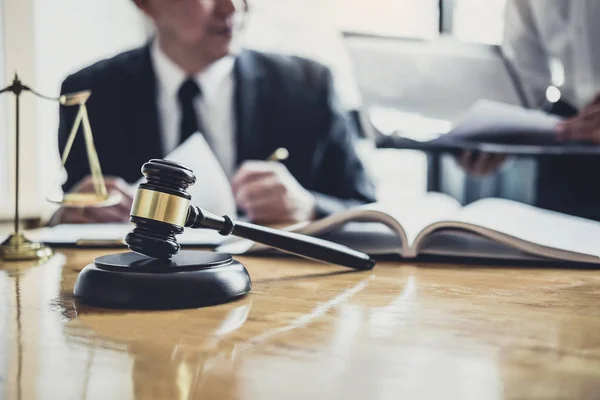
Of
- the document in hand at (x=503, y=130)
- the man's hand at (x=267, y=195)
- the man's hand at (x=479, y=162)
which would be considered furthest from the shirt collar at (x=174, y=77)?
the man's hand at (x=479, y=162)

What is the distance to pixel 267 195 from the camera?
1517 mm

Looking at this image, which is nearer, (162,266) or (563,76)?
(162,266)

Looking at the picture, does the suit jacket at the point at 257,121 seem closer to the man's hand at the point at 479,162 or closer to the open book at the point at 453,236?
the man's hand at the point at 479,162

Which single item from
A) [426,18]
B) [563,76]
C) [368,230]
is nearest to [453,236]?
[368,230]

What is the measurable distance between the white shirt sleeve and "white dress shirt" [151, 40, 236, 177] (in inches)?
44.8

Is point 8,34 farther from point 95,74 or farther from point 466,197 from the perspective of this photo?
point 466,197

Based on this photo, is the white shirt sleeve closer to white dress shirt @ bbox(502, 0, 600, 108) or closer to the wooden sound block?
white dress shirt @ bbox(502, 0, 600, 108)

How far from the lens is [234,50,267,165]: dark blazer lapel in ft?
6.54

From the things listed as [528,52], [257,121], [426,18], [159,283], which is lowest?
[159,283]

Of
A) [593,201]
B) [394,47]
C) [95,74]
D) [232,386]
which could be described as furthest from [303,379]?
[394,47]

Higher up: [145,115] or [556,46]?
[556,46]

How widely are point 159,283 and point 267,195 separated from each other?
3.18ft

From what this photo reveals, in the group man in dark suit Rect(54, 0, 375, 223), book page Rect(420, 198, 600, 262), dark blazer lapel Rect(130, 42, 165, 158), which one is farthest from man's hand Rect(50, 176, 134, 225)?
book page Rect(420, 198, 600, 262)

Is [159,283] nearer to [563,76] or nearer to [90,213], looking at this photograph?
[90,213]
